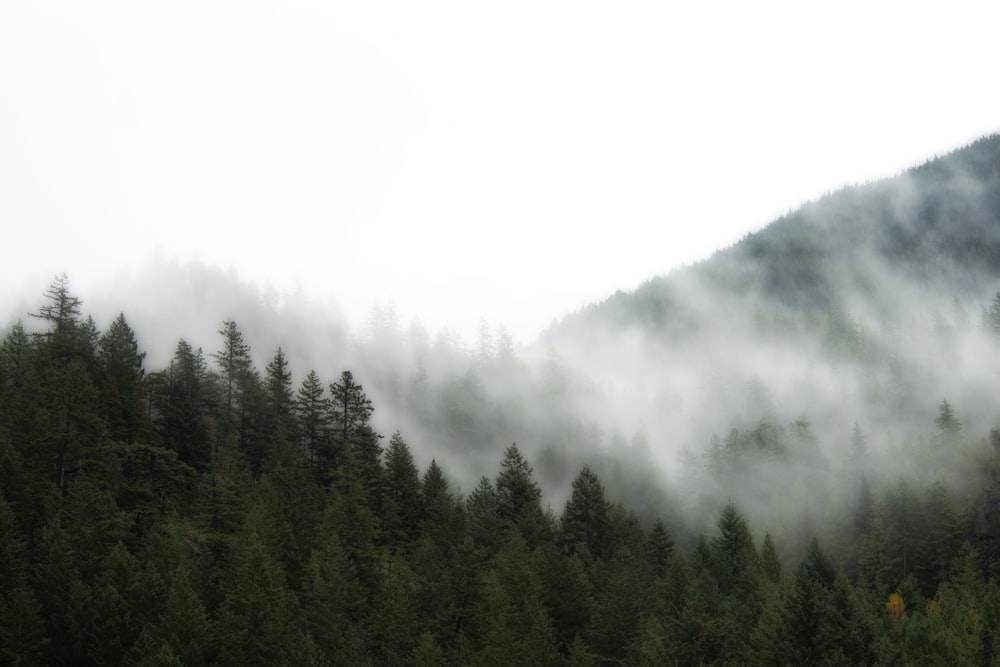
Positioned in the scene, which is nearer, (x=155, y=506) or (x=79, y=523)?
(x=79, y=523)

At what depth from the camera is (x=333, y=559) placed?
4056 centimetres

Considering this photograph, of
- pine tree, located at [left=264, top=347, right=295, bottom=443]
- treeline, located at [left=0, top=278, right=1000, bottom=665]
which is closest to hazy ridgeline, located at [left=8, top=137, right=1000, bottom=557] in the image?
treeline, located at [left=0, top=278, right=1000, bottom=665]

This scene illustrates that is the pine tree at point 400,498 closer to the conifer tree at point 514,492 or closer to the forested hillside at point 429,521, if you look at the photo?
the forested hillside at point 429,521

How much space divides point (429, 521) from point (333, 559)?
1730cm

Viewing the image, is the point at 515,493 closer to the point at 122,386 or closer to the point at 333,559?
the point at 333,559

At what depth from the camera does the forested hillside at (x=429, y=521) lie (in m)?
34.6

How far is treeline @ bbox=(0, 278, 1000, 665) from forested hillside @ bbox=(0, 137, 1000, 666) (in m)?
0.22

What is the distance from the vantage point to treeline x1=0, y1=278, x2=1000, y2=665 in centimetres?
3309

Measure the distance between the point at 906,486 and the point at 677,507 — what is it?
3355cm

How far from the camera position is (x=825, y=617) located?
122 ft

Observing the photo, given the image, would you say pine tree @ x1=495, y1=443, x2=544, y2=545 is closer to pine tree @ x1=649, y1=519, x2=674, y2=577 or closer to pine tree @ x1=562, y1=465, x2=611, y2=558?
pine tree @ x1=562, y1=465, x2=611, y2=558

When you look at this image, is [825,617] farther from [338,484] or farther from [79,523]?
[79,523]

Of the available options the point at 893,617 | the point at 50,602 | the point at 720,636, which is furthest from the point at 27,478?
the point at 893,617

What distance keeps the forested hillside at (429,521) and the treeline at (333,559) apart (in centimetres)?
22
